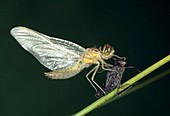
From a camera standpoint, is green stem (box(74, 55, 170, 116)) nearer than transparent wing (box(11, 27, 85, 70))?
Yes

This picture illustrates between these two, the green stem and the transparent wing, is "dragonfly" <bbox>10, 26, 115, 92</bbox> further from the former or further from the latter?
the green stem

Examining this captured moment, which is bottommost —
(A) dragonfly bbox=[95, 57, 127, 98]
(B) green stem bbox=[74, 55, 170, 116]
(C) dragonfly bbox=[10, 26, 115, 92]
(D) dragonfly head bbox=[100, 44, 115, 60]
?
(A) dragonfly bbox=[95, 57, 127, 98]

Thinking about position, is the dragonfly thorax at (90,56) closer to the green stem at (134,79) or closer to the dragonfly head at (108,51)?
the dragonfly head at (108,51)

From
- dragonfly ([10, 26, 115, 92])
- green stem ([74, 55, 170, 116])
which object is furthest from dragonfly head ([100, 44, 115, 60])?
green stem ([74, 55, 170, 116])

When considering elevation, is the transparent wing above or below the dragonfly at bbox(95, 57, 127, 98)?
above

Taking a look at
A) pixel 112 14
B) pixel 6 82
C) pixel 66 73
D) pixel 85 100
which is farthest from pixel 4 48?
pixel 66 73

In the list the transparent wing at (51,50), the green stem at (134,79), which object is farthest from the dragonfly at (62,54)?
the green stem at (134,79)

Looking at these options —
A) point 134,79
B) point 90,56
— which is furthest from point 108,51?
point 134,79

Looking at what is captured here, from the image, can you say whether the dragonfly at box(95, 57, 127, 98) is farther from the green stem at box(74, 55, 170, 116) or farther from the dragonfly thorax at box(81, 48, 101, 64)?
the green stem at box(74, 55, 170, 116)

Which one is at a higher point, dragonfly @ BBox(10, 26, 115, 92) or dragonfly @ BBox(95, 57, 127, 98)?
dragonfly @ BBox(10, 26, 115, 92)
